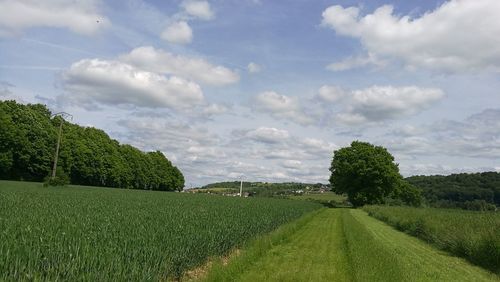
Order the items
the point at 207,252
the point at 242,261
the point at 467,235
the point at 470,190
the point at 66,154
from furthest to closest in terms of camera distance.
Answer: the point at 66,154, the point at 470,190, the point at 467,235, the point at 207,252, the point at 242,261

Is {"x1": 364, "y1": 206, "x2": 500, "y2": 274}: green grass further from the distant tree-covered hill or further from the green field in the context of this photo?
the distant tree-covered hill

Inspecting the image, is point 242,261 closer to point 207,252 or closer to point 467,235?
point 207,252

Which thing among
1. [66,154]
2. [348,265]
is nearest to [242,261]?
[348,265]

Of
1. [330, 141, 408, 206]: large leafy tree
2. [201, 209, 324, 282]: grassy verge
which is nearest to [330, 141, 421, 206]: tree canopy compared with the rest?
[330, 141, 408, 206]: large leafy tree

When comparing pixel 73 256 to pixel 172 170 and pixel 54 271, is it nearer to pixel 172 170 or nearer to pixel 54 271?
pixel 54 271

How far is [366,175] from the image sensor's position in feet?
285

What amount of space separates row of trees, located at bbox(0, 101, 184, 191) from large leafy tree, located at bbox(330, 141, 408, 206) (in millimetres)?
46502

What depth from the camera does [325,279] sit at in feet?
43.7

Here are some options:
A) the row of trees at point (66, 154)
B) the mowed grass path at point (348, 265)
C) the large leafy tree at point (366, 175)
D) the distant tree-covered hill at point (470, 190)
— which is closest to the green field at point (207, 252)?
the mowed grass path at point (348, 265)

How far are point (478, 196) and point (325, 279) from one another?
193ft

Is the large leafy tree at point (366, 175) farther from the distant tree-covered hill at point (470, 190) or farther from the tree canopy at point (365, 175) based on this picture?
the distant tree-covered hill at point (470, 190)

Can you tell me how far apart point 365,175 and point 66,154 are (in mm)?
53132

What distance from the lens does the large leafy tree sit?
3403 inches

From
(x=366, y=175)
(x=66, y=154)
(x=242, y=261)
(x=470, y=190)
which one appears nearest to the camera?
(x=242, y=261)
